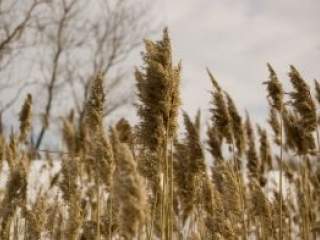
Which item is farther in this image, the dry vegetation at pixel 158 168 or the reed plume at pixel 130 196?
the dry vegetation at pixel 158 168

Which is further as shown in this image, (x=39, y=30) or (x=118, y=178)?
(x=39, y=30)

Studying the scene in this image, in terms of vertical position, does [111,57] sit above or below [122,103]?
above

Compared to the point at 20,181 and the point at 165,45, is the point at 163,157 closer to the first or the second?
the point at 165,45

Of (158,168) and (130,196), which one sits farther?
(158,168)

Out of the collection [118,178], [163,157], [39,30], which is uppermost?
[39,30]

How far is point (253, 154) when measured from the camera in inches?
192

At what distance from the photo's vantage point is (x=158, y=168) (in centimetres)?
276

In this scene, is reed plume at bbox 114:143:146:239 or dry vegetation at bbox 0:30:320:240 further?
dry vegetation at bbox 0:30:320:240

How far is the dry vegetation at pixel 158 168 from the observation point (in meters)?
2.36

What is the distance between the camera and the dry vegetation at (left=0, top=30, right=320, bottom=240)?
2.36 metres

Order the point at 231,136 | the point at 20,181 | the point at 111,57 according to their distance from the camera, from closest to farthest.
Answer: the point at 20,181
the point at 231,136
the point at 111,57

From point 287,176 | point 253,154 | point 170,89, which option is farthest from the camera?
point 287,176

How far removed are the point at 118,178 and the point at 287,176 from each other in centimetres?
419

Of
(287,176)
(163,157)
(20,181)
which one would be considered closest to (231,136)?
(163,157)
